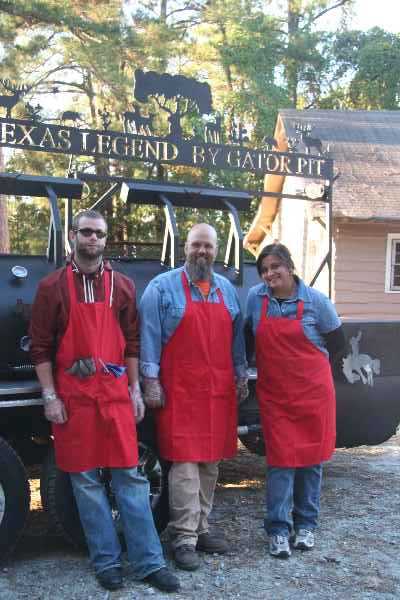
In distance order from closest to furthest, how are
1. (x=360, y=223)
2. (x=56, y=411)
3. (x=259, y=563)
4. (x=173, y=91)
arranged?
1. (x=56, y=411)
2. (x=259, y=563)
3. (x=173, y=91)
4. (x=360, y=223)

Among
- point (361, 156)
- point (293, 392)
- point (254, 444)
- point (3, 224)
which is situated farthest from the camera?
point (361, 156)

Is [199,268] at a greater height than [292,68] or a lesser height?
lesser

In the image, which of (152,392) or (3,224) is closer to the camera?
(152,392)

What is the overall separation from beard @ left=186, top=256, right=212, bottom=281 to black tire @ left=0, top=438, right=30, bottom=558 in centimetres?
139

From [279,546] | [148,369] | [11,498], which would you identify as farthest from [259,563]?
[11,498]

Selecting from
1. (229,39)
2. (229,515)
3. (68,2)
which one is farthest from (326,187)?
(229,39)

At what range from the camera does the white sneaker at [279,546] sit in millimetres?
4062

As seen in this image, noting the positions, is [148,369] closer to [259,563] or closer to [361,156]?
[259,563]

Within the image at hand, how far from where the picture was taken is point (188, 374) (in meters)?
3.94

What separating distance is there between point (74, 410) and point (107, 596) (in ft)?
3.08

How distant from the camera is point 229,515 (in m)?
4.94

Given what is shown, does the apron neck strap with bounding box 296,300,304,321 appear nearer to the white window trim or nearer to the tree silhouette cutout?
the tree silhouette cutout

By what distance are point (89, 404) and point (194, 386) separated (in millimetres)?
637

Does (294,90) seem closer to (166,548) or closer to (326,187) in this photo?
(326,187)
